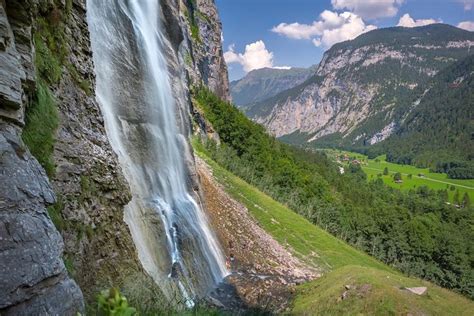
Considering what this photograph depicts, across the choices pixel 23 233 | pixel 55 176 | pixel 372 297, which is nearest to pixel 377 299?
pixel 372 297

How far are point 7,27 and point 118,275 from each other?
7462 mm

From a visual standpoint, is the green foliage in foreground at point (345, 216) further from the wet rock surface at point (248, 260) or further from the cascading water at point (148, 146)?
the cascading water at point (148, 146)

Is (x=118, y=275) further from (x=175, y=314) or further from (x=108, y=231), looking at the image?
(x=175, y=314)

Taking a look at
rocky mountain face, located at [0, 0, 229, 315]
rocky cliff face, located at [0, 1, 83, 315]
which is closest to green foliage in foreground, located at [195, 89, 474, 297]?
rocky mountain face, located at [0, 0, 229, 315]

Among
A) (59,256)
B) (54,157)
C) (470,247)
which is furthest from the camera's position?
(470,247)

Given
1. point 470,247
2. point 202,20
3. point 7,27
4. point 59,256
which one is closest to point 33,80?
point 7,27

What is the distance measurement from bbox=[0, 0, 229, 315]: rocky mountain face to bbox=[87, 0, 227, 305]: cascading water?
679 cm

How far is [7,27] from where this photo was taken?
7.37 meters

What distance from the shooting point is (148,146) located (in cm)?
2517

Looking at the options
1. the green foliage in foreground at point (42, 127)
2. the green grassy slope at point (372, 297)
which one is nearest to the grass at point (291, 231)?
the green grassy slope at point (372, 297)

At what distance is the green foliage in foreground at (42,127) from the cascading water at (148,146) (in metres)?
9.83

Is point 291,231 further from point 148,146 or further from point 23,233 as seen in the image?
point 23,233

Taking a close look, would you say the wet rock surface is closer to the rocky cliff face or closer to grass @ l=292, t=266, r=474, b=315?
grass @ l=292, t=266, r=474, b=315

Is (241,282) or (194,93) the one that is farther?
(194,93)
